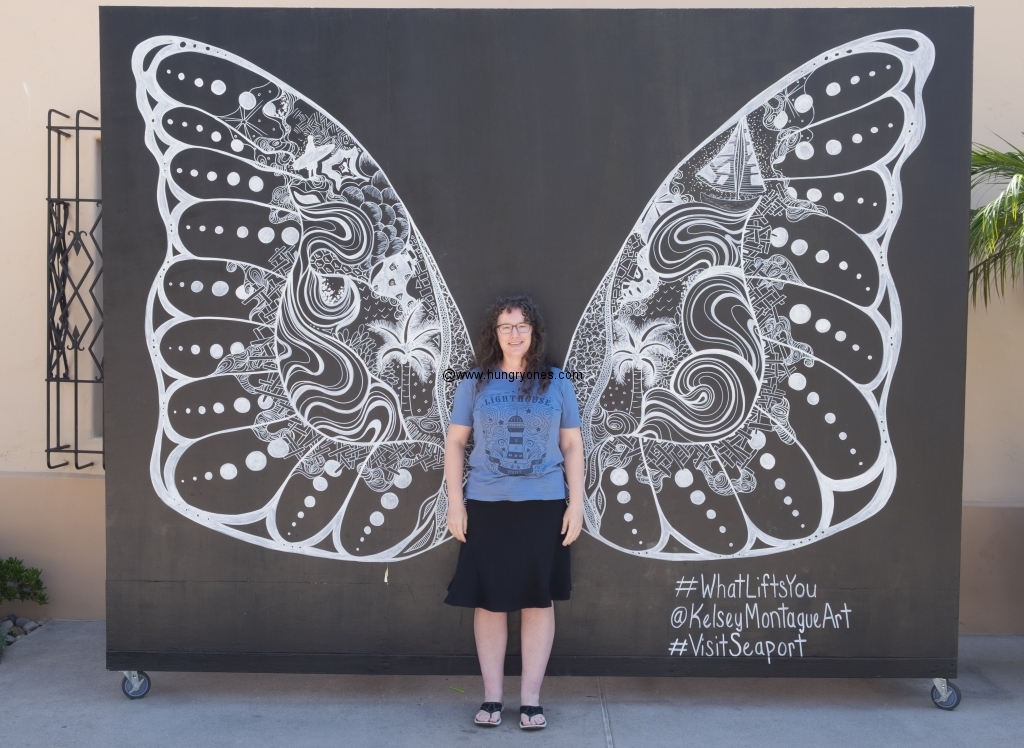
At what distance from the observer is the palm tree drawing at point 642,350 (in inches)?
143

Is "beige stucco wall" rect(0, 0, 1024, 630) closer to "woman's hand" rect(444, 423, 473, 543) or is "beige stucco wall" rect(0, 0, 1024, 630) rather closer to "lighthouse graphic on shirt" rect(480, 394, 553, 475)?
"woman's hand" rect(444, 423, 473, 543)

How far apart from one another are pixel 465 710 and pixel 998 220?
134 inches

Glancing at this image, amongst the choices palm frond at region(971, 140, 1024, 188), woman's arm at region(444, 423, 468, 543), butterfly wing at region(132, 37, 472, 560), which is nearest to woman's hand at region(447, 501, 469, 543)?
woman's arm at region(444, 423, 468, 543)

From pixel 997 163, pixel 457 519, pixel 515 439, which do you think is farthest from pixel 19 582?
pixel 997 163

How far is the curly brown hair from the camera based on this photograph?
3459 millimetres

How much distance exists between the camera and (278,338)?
369 cm

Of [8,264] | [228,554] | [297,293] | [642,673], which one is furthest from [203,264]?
[642,673]

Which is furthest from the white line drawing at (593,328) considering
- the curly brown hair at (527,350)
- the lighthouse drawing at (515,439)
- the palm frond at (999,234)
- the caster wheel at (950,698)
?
the caster wheel at (950,698)

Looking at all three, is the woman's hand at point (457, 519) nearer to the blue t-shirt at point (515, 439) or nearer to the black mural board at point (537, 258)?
the blue t-shirt at point (515, 439)

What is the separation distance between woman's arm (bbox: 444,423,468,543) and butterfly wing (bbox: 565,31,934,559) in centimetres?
57

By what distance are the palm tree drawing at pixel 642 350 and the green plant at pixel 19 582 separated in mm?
3478

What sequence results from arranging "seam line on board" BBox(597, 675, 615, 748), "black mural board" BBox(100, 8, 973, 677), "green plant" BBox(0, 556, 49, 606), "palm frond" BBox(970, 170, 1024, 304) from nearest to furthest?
"seam line on board" BBox(597, 675, 615, 748) < "black mural board" BBox(100, 8, 973, 677) < "palm frond" BBox(970, 170, 1024, 304) < "green plant" BBox(0, 556, 49, 606)

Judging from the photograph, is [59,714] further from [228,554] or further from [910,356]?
[910,356]

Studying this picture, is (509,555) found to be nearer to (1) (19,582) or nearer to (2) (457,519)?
(2) (457,519)
